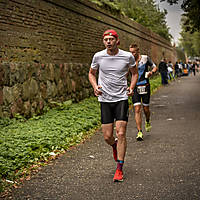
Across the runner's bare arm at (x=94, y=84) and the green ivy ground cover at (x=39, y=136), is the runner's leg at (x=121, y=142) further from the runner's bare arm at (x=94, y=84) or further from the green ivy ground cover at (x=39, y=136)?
the green ivy ground cover at (x=39, y=136)

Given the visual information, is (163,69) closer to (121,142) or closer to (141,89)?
(141,89)

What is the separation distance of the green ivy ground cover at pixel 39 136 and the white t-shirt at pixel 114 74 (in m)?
1.74

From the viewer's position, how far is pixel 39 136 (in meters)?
7.52

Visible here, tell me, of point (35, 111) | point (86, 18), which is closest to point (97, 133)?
point (35, 111)

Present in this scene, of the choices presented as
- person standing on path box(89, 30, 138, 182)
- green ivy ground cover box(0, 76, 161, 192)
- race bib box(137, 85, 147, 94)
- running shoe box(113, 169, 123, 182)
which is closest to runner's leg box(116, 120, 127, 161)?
person standing on path box(89, 30, 138, 182)

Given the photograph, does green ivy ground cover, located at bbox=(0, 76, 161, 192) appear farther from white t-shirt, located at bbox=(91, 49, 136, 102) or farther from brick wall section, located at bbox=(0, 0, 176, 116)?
white t-shirt, located at bbox=(91, 49, 136, 102)

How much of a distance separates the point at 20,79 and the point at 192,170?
18.2ft

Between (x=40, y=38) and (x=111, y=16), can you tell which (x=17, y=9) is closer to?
(x=40, y=38)

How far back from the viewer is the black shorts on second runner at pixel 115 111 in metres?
5.35

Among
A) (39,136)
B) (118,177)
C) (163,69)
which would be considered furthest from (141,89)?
(163,69)

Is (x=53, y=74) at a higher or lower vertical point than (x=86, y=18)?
lower

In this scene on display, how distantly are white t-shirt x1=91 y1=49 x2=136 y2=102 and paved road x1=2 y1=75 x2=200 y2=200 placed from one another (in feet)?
3.68

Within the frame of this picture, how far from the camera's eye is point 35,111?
34.4 ft

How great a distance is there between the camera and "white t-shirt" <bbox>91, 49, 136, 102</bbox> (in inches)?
208
